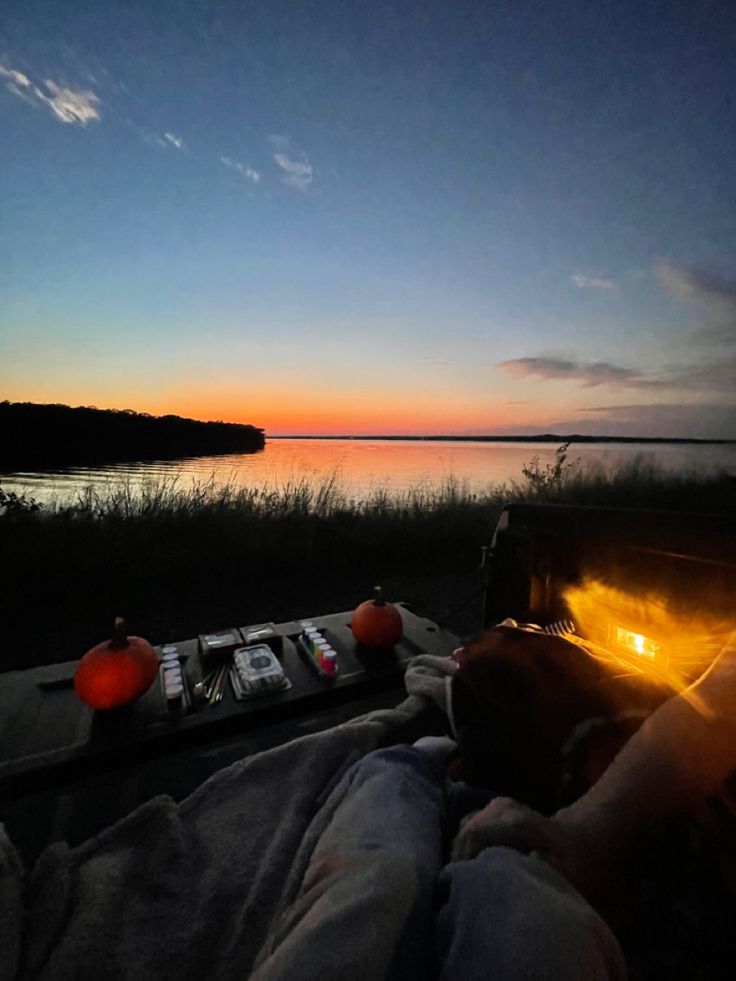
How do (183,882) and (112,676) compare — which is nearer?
(183,882)

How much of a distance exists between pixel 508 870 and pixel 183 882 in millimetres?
866

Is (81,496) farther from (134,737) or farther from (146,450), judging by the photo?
(146,450)

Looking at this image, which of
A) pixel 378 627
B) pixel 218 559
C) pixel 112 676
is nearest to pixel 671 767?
pixel 378 627

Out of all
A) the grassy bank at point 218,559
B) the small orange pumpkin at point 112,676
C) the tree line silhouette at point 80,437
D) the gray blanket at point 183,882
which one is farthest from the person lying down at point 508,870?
the tree line silhouette at point 80,437

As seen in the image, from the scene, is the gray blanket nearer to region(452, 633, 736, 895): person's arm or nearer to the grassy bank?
region(452, 633, 736, 895): person's arm

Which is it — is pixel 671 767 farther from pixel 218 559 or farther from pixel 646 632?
pixel 218 559

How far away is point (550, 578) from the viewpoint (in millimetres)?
1829

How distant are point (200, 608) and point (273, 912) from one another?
3.34m

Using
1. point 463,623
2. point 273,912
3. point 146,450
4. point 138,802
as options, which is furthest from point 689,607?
point 146,450

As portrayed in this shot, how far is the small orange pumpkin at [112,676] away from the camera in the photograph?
4.76 feet

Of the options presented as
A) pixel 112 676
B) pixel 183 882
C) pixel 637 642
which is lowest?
pixel 183 882

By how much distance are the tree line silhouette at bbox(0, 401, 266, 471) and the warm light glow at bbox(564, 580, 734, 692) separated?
39.0 feet

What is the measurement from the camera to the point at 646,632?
1480 millimetres

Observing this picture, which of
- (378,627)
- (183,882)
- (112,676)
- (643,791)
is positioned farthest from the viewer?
(378,627)
